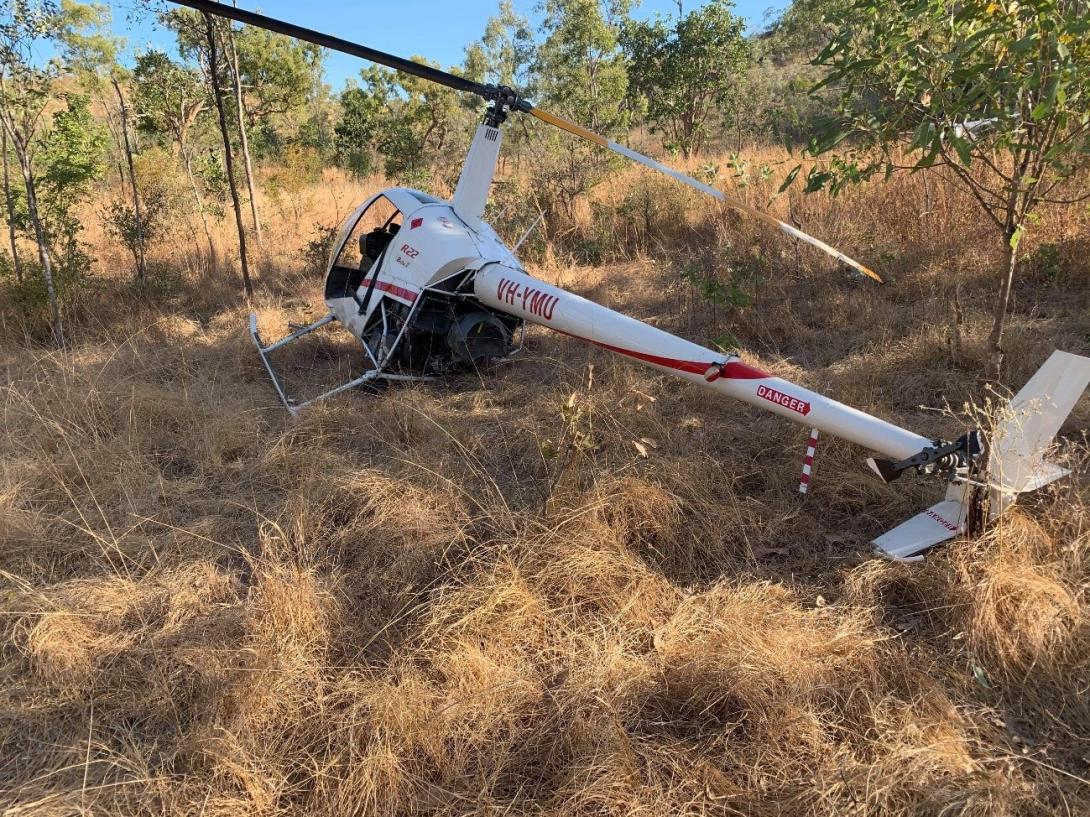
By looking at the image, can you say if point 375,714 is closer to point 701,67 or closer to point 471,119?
point 701,67

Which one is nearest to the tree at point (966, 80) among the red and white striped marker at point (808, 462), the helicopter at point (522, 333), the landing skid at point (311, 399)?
the helicopter at point (522, 333)

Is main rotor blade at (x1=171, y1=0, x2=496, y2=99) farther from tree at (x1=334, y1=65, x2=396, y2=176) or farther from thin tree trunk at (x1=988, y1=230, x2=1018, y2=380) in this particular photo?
tree at (x1=334, y1=65, x2=396, y2=176)

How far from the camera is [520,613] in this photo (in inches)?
110

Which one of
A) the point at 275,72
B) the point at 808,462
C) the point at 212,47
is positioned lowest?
the point at 808,462

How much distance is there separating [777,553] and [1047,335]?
3.67 meters

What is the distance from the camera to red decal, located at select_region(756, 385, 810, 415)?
136 inches

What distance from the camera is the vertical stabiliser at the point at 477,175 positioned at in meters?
5.48

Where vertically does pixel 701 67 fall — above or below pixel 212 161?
above

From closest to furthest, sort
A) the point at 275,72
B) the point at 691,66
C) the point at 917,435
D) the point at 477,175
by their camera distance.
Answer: the point at 917,435 < the point at 477,175 < the point at 691,66 < the point at 275,72

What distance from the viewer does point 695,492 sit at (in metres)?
3.57

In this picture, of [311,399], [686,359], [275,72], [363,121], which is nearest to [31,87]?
[311,399]

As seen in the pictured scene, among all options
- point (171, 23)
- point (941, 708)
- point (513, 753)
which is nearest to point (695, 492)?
point (941, 708)

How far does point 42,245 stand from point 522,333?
4.87 metres

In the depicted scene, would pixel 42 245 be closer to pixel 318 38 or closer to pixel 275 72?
pixel 318 38
